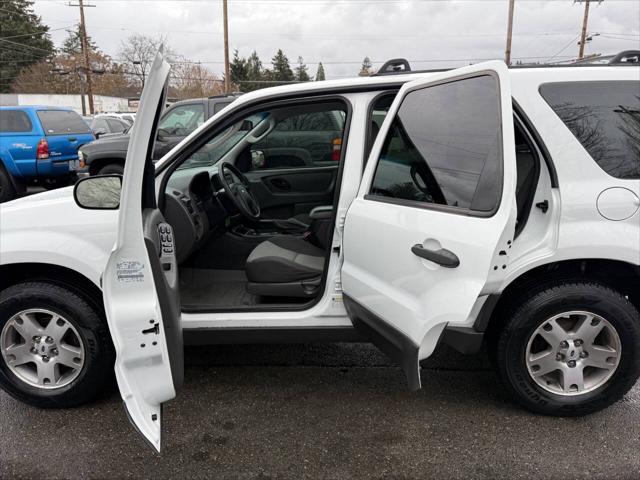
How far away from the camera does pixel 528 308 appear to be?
2.54 m

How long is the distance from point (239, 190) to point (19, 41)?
65.4 meters

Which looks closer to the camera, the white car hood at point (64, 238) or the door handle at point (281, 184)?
the white car hood at point (64, 238)

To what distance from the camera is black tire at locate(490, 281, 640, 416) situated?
2518 mm

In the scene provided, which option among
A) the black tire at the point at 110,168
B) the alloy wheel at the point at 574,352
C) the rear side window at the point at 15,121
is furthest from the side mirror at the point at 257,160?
the rear side window at the point at 15,121

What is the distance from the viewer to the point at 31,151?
8875 millimetres

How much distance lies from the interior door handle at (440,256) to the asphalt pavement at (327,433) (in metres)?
1.03

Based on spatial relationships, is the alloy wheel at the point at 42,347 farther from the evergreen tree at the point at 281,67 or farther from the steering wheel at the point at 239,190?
the evergreen tree at the point at 281,67

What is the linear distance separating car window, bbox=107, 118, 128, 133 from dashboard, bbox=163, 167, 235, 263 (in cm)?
1436

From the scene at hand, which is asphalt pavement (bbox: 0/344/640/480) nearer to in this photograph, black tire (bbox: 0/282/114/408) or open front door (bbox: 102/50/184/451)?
black tire (bbox: 0/282/114/408)

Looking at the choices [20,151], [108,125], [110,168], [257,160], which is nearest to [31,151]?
[20,151]

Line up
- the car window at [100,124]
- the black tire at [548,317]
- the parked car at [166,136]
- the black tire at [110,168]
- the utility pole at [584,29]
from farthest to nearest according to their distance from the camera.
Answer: the utility pole at [584,29]
the car window at [100,124]
the black tire at [110,168]
the parked car at [166,136]
the black tire at [548,317]

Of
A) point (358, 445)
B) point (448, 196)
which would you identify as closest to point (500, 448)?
point (358, 445)

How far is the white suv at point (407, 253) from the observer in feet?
6.79

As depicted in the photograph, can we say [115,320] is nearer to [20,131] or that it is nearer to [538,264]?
[538,264]
